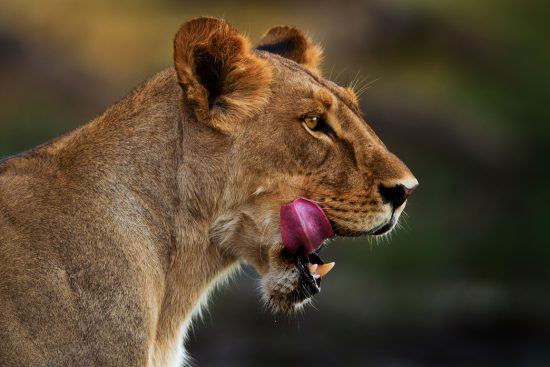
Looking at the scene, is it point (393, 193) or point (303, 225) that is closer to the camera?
point (303, 225)

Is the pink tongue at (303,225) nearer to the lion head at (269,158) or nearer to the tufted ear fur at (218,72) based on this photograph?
the lion head at (269,158)

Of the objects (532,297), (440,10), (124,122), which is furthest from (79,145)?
(440,10)

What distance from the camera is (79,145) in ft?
13.4

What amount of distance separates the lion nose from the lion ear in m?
0.98

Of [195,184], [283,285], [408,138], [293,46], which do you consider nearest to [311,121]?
[195,184]

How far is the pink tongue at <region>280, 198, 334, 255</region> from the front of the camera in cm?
408

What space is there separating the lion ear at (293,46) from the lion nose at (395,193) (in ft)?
3.21

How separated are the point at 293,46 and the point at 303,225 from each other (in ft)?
4.07

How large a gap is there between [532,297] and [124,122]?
8052 mm

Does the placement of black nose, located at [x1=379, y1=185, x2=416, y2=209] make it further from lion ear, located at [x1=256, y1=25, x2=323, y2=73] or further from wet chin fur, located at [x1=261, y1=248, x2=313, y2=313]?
lion ear, located at [x1=256, y1=25, x2=323, y2=73]

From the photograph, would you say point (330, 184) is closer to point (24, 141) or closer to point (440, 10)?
point (24, 141)

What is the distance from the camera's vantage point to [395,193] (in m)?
4.18

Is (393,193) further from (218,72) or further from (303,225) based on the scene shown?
(218,72)

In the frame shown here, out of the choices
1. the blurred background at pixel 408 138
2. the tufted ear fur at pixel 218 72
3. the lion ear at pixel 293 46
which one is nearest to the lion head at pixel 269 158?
the tufted ear fur at pixel 218 72
